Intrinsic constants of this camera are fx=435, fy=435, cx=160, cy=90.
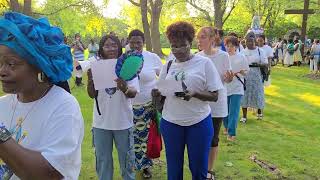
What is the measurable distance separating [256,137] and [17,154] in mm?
6890

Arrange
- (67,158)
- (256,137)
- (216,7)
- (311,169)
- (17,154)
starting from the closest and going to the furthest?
(17,154), (67,158), (311,169), (256,137), (216,7)

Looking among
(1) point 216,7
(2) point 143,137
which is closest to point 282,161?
(2) point 143,137

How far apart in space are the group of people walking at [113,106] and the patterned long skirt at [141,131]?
1 centimetres

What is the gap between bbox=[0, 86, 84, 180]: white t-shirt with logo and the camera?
186 cm

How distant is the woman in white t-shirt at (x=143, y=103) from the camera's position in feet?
18.1

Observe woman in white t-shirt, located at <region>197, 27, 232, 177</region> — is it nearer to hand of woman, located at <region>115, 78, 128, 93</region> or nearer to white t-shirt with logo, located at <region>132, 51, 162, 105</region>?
white t-shirt with logo, located at <region>132, 51, 162, 105</region>

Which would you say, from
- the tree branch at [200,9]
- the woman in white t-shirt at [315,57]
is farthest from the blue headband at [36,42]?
the tree branch at [200,9]

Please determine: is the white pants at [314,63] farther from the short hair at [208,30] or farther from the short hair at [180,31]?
the short hair at [180,31]

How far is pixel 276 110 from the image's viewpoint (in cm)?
1128

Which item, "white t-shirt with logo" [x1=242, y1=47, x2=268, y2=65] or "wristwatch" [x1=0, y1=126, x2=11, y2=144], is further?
"white t-shirt with logo" [x1=242, y1=47, x2=268, y2=65]

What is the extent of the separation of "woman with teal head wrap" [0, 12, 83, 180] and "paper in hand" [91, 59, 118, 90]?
2.42 m

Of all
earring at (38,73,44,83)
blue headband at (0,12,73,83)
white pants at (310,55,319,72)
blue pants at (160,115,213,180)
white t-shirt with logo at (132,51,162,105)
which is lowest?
white pants at (310,55,319,72)

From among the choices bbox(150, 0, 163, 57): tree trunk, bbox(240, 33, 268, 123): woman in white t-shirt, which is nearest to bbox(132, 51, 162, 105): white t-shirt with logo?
bbox(240, 33, 268, 123): woman in white t-shirt

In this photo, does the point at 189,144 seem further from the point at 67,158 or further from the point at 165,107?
the point at 67,158
